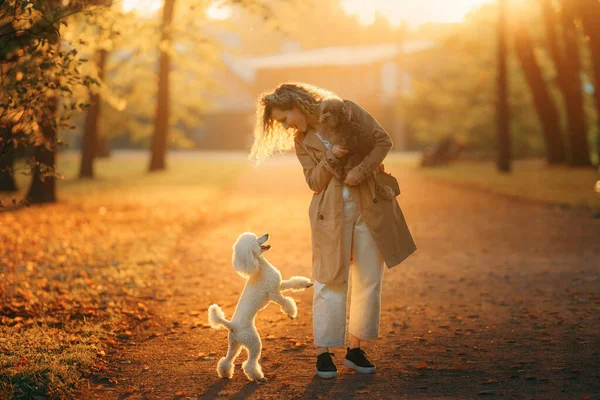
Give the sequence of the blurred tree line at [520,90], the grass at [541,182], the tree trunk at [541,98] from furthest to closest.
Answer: the tree trunk at [541,98] → the blurred tree line at [520,90] → the grass at [541,182]

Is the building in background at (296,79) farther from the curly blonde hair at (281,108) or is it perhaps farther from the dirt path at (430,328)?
the curly blonde hair at (281,108)

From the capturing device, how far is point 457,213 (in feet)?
54.7

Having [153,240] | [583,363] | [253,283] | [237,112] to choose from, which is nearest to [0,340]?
[253,283]

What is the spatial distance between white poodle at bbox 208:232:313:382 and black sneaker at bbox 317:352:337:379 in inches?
15.1

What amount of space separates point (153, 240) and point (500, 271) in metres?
5.52

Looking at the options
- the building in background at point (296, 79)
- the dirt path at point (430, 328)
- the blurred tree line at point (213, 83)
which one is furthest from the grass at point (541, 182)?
the building in background at point (296, 79)

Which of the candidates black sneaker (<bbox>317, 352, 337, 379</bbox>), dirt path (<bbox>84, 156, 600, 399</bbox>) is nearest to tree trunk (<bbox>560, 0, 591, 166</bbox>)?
dirt path (<bbox>84, 156, 600, 399</bbox>)

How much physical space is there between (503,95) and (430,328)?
22230 mm

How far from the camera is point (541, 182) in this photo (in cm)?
2388

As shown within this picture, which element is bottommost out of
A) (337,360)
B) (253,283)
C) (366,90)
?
(337,360)

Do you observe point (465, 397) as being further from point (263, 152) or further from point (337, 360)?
point (263, 152)

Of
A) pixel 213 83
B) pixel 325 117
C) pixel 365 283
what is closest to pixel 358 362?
pixel 365 283

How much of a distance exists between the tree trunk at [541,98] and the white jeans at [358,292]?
25744 mm

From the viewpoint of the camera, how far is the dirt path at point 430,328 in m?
5.19
